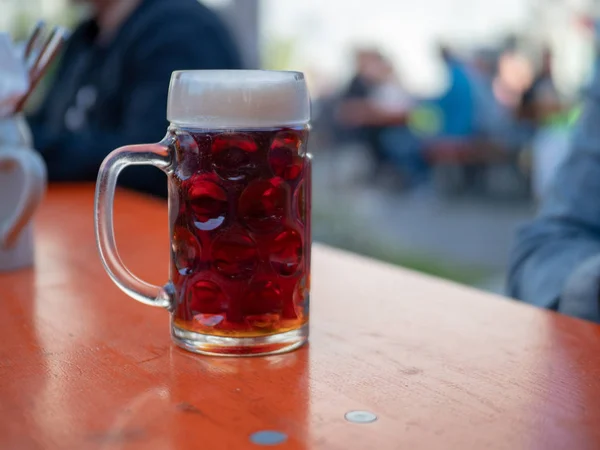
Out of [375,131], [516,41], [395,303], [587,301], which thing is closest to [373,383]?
[395,303]

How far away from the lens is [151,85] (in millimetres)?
2199

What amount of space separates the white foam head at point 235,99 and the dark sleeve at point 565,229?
1.63 ft

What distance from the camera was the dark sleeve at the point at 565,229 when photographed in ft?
3.54

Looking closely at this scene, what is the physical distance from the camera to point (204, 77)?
643 mm

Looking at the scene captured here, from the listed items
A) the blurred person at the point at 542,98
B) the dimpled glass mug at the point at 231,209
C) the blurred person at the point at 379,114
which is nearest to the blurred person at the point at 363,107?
the blurred person at the point at 379,114

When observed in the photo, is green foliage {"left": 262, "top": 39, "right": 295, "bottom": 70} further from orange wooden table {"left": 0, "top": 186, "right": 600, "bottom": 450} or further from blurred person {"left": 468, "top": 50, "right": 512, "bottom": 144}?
orange wooden table {"left": 0, "top": 186, "right": 600, "bottom": 450}

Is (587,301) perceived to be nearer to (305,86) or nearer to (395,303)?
A: (395,303)

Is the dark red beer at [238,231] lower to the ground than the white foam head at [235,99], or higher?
lower

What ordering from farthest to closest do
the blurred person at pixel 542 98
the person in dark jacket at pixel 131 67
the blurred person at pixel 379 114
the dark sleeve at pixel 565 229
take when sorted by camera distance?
the blurred person at pixel 379 114 < the blurred person at pixel 542 98 < the person in dark jacket at pixel 131 67 < the dark sleeve at pixel 565 229

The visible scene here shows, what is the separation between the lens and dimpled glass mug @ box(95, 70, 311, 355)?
64 centimetres

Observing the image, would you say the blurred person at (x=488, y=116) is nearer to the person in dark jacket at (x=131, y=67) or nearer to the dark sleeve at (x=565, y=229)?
the person in dark jacket at (x=131, y=67)

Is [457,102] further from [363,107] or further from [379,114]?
[363,107]

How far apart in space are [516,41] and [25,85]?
10539 millimetres

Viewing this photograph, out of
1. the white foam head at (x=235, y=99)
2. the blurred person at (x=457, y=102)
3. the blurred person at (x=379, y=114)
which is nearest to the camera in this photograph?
the white foam head at (x=235, y=99)
